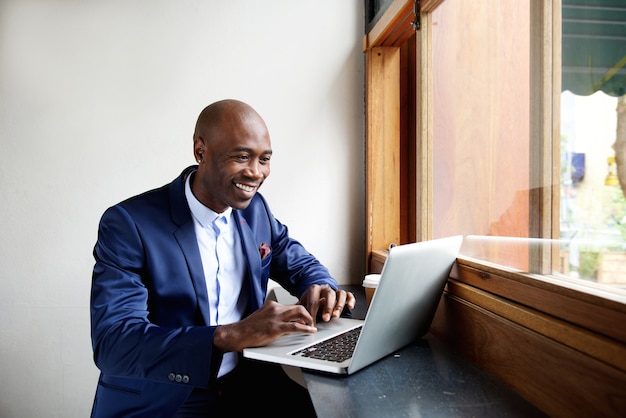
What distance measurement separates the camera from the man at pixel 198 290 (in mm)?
1235

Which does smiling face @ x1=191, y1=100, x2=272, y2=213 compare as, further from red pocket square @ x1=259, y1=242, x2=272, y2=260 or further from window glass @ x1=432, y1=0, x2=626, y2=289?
window glass @ x1=432, y1=0, x2=626, y2=289

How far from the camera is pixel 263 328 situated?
1211mm

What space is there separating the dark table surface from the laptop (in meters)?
0.04

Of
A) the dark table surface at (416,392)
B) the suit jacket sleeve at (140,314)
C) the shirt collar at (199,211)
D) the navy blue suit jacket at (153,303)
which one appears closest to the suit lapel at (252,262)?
the navy blue suit jacket at (153,303)

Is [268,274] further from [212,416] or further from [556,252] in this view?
[556,252]

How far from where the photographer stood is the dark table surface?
101 cm

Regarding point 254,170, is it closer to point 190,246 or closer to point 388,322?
point 190,246

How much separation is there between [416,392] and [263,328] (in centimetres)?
36

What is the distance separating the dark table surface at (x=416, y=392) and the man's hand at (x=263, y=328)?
0.36ft

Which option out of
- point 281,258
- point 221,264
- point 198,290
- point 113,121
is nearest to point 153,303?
point 198,290

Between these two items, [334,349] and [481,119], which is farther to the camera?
[481,119]

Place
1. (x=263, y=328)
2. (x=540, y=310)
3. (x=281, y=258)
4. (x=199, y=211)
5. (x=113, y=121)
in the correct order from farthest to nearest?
(x=113, y=121) < (x=281, y=258) < (x=199, y=211) < (x=263, y=328) < (x=540, y=310)

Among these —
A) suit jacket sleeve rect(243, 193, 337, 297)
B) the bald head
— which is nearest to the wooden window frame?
suit jacket sleeve rect(243, 193, 337, 297)

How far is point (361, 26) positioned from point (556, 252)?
181cm
